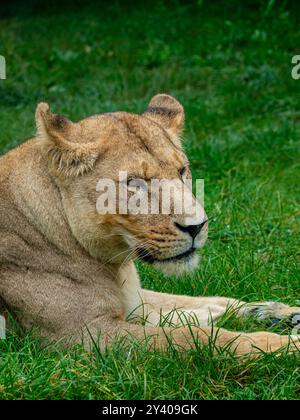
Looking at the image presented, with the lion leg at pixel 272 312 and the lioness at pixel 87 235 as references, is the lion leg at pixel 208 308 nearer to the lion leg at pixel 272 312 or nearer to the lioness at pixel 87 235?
the lion leg at pixel 272 312

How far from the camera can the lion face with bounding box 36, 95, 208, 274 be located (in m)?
4.39

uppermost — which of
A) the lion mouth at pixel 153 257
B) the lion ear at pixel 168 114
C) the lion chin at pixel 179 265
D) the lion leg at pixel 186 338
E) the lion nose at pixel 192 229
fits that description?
the lion ear at pixel 168 114

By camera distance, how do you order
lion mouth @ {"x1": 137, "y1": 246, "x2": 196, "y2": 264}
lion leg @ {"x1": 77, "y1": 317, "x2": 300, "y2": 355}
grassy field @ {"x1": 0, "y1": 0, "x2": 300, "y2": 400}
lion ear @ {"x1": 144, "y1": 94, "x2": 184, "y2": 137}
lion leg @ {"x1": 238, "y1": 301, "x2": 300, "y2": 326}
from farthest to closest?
lion ear @ {"x1": 144, "y1": 94, "x2": 184, "y2": 137} < lion leg @ {"x1": 238, "y1": 301, "x2": 300, "y2": 326} < lion mouth @ {"x1": 137, "y1": 246, "x2": 196, "y2": 264} < lion leg @ {"x1": 77, "y1": 317, "x2": 300, "y2": 355} < grassy field @ {"x1": 0, "y1": 0, "x2": 300, "y2": 400}

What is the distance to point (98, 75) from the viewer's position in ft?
40.5

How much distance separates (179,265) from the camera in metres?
4.49

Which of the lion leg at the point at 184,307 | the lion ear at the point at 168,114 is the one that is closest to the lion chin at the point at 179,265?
the lion leg at the point at 184,307

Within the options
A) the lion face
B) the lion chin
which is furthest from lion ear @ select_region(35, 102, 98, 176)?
the lion chin

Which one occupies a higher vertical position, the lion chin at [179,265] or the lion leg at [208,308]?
the lion chin at [179,265]

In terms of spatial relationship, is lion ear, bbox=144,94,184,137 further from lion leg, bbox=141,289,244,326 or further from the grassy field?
the grassy field

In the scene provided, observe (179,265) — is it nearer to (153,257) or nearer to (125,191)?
(153,257)

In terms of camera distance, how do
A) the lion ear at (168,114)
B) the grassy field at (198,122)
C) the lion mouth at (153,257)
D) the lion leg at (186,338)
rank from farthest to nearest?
the lion ear at (168,114) < the lion mouth at (153,257) < the lion leg at (186,338) < the grassy field at (198,122)

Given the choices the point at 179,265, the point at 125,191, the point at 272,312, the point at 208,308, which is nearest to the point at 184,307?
the point at 208,308

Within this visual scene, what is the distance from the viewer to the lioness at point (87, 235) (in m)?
4.41
